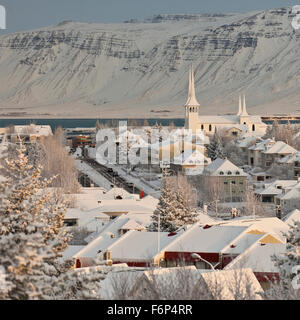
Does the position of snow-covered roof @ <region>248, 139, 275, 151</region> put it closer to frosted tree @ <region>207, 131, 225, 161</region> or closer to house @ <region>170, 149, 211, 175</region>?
frosted tree @ <region>207, 131, 225, 161</region>

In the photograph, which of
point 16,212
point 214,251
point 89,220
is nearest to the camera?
point 16,212

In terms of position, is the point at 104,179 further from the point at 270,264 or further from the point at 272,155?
the point at 270,264

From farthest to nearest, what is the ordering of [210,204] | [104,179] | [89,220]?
[104,179] < [210,204] < [89,220]

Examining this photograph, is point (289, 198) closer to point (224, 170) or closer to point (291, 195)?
point (291, 195)

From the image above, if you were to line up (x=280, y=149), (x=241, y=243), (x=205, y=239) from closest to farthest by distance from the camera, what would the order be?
(x=241, y=243) → (x=205, y=239) → (x=280, y=149)

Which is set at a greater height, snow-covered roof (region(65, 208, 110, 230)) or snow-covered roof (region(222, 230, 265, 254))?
snow-covered roof (region(65, 208, 110, 230))

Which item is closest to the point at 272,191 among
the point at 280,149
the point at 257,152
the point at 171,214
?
the point at 171,214

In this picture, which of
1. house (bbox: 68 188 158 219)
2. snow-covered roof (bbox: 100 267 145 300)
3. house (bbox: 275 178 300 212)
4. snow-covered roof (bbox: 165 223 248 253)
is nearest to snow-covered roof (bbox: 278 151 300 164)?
house (bbox: 275 178 300 212)
